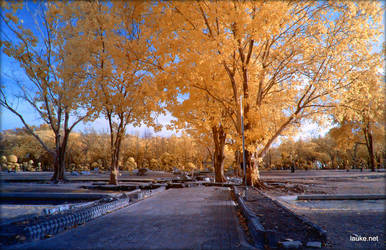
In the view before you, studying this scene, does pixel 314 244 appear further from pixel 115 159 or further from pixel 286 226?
pixel 115 159

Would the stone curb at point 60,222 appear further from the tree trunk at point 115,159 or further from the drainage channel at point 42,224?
the tree trunk at point 115,159

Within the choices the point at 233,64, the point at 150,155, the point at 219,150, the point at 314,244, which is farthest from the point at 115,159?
the point at 150,155

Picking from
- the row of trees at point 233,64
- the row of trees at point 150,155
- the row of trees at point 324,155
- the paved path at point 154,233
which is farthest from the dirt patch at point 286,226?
the row of trees at point 324,155

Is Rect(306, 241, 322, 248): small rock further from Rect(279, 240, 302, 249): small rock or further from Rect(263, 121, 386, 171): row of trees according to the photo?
Rect(263, 121, 386, 171): row of trees

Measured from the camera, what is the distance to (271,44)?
361 inches

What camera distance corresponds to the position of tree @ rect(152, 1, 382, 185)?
23.0 ft

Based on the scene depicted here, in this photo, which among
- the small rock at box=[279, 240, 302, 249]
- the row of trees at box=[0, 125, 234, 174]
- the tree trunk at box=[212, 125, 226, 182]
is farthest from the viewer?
the row of trees at box=[0, 125, 234, 174]

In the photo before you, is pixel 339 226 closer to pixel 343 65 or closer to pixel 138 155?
pixel 343 65

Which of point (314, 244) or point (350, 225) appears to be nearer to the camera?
point (314, 244)

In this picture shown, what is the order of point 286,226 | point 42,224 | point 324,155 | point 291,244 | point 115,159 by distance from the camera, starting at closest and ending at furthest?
point 291,244 → point 42,224 → point 286,226 → point 115,159 → point 324,155

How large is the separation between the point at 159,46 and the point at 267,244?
7.22m

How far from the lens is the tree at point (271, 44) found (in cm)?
701

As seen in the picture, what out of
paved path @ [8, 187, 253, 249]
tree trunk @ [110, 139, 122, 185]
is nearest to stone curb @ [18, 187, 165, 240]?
paved path @ [8, 187, 253, 249]

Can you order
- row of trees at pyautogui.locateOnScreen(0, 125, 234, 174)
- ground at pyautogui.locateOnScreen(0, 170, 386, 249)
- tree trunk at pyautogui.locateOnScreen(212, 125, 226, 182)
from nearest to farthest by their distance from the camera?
ground at pyautogui.locateOnScreen(0, 170, 386, 249), tree trunk at pyautogui.locateOnScreen(212, 125, 226, 182), row of trees at pyautogui.locateOnScreen(0, 125, 234, 174)
